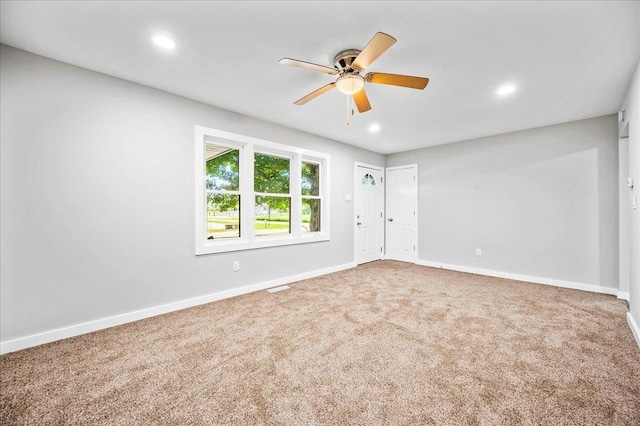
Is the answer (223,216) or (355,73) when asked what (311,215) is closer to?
(223,216)

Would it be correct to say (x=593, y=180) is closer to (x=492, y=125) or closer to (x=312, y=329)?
(x=492, y=125)

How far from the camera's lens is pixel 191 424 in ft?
4.80

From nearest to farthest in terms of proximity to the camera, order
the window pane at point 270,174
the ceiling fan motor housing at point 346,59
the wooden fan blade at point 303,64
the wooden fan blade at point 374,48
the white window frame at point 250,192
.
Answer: the wooden fan blade at point 374,48, the wooden fan blade at point 303,64, the ceiling fan motor housing at point 346,59, the white window frame at point 250,192, the window pane at point 270,174

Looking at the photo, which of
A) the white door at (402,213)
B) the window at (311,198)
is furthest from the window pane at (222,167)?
the white door at (402,213)

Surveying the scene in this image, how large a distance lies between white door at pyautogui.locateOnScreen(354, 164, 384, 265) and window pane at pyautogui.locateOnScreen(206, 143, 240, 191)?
2634 millimetres

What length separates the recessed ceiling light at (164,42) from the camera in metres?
2.11

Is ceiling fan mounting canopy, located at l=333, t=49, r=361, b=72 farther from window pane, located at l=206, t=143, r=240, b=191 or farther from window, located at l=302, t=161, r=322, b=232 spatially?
window, located at l=302, t=161, r=322, b=232

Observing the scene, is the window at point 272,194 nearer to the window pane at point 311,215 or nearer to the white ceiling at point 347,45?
the window pane at point 311,215

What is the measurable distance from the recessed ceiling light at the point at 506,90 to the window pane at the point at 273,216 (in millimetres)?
3168

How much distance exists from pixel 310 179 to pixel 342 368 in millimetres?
3404

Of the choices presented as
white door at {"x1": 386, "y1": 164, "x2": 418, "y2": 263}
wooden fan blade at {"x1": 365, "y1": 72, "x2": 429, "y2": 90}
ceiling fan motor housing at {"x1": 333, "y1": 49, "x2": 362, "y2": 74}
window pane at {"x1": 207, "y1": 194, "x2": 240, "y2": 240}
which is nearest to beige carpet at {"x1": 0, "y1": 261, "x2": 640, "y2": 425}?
window pane at {"x1": 207, "y1": 194, "x2": 240, "y2": 240}

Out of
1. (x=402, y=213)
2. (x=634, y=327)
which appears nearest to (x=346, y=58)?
(x=634, y=327)

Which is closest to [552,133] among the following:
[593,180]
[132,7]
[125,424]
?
[593,180]

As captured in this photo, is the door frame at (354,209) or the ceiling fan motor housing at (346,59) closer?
the ceiling fan motor housing at (346,59)
